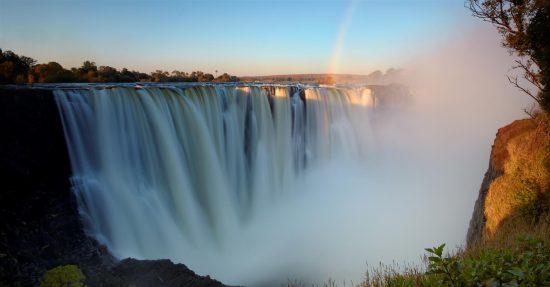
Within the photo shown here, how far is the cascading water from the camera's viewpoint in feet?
33.7

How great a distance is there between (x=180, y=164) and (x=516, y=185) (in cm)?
1057

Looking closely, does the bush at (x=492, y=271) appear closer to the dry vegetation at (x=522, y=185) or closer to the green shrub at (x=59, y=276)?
the green shrub at (x=59, y=276)

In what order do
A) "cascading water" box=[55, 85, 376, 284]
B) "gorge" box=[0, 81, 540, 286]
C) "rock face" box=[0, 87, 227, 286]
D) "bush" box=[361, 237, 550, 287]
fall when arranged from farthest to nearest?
"cascading water" box=[55, 85, 376, 284], "gorge" box=[0, 81, 540, 286], "rock face" box=[0, 87, 227, 286], "bush" box=[361, 237, 550, 287]

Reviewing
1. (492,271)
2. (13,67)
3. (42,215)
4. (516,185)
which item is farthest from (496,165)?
(13,67)

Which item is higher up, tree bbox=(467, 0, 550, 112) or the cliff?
tree bbox=(467, 0, 550, 112)

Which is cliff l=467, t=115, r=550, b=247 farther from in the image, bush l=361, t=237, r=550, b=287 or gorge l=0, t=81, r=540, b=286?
gorge l=0, t=81, r=540, b=286

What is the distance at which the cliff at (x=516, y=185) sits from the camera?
837 cm

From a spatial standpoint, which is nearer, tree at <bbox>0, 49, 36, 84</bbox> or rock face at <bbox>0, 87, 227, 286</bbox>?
rock face at <bbox>0, 87, 227, 286</bbox>

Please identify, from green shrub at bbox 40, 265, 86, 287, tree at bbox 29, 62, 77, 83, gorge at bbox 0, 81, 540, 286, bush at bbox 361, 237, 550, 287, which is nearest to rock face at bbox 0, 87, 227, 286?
gorge at bbox 0, 81, 540, 286

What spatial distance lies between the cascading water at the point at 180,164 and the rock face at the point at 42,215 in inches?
22.3

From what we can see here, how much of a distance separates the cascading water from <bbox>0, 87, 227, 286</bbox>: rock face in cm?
57

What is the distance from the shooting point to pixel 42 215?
802cm

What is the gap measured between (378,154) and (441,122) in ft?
26.2

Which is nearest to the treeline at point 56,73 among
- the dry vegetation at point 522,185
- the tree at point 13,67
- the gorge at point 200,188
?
the tree at point 13,67
